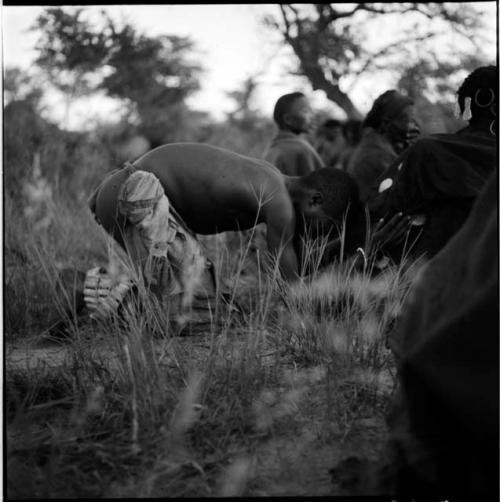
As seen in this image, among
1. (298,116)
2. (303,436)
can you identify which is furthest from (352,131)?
(303,436)

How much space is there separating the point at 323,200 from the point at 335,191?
83mm

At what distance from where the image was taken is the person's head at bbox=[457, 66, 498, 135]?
3.32 meters

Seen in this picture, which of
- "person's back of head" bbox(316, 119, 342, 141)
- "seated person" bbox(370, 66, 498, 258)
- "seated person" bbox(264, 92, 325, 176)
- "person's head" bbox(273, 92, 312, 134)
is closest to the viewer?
"seated person" bbox(370, 66, 498, 258)

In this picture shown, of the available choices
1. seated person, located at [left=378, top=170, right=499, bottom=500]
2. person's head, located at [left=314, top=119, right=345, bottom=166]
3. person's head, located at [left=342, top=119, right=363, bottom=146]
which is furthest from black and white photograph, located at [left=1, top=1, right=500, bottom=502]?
person's head, located at [left=314, top=119, right=345, bottom=166]

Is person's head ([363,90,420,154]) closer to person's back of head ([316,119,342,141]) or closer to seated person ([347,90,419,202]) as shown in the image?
seated person ([347,90,419,202])

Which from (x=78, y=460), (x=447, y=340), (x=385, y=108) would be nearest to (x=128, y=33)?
(x=385, y=108)

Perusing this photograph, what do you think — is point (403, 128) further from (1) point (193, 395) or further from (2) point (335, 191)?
(1) point (193, 395)

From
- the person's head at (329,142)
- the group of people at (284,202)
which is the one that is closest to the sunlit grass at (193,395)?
the group of people at (284,202)

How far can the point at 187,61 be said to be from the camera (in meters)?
8.62

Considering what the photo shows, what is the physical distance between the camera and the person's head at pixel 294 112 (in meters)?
5.61

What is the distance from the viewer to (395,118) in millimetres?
4898

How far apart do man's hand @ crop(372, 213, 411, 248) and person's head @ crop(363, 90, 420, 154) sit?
1501 millimetres

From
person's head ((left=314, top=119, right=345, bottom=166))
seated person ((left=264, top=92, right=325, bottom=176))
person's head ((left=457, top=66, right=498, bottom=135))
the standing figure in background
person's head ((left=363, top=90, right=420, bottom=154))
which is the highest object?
person's head ((left=457, top=66, right=498, bottom=135))

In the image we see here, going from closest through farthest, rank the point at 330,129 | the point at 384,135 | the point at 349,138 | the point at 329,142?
1. the point at 384,135
2. the point at 349,138
3. the point at 330,129
4. the point at 329,142
